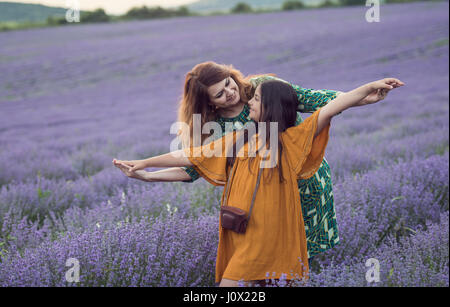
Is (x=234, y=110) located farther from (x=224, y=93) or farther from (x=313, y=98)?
(x=313, y=98)

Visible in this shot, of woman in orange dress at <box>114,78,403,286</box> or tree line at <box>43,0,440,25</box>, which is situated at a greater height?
tree line at <box>43,0,440,25</box>

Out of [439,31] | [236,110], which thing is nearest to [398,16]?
[439,31]

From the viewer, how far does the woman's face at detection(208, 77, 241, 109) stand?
5.29ft

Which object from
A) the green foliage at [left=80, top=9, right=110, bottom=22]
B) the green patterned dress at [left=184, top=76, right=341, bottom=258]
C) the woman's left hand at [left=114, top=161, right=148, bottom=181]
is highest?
the green foliage at [left=80, top=9, right=110, bottom=22]

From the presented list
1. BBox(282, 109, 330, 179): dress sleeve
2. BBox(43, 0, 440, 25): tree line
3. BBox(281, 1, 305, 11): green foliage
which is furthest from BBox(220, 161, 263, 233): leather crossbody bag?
BBox(281, 1, 305, 11): green foliage

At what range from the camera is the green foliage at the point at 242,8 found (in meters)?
26.4

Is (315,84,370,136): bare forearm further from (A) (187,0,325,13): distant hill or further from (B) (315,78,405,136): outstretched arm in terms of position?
(A) (187,0,325,13): distant hill

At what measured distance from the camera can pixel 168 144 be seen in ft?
15.8

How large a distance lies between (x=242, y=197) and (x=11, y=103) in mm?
9706

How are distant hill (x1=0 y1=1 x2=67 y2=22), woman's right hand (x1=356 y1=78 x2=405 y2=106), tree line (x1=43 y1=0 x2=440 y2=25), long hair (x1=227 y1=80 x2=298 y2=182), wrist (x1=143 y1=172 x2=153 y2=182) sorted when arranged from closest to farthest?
woman's right hand (x1=356 y1=78 x2=405 y2=106), long hair (x1=227 y1=80 x2=298 y2=182), wrist (x1=143 y1=172 x2=153 y2=182), distant hill (x1=0 y1=1 x2=67 y2=22), tree line (x1=43 y1=0 x2=440 y2=25)

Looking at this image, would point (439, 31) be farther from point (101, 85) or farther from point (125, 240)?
point (125, 240)

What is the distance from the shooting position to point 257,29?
735 inches

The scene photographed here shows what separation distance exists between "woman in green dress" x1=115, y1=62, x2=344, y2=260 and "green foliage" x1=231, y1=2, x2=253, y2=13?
26547mm

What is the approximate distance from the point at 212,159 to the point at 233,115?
0.31m
